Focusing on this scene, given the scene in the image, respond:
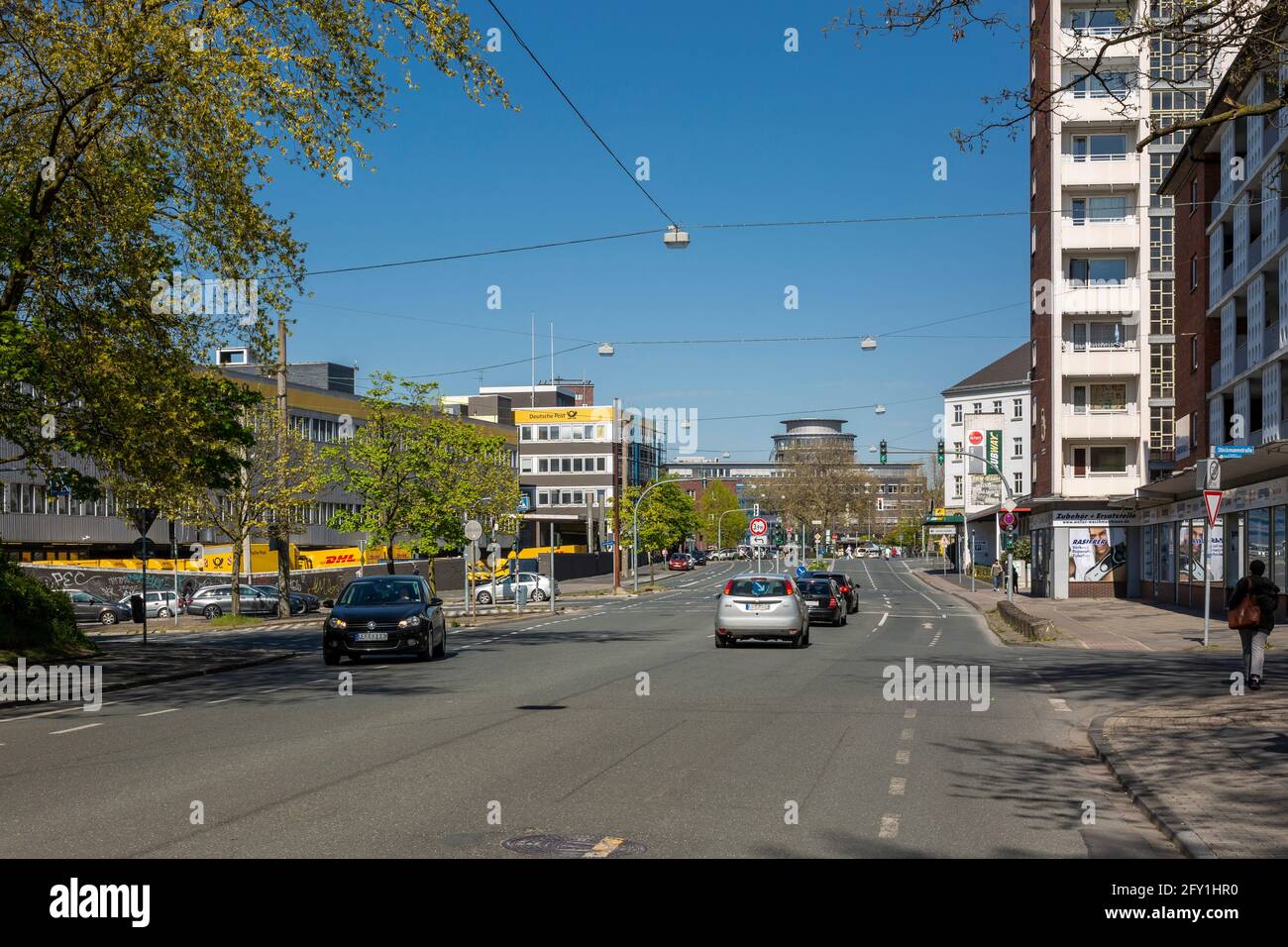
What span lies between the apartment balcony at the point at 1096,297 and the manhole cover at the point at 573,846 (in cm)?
5356

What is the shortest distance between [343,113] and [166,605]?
124ft

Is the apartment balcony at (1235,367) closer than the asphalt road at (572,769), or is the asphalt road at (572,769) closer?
the asphalt road at (572,769)

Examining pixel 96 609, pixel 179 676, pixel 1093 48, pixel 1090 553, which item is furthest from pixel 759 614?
pixel 1090 553

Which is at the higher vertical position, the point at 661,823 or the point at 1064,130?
the point at 1064,130

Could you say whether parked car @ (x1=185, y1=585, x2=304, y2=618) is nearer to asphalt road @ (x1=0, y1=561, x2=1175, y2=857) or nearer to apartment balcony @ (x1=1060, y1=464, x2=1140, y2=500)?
asphalt road @ (x1=0, y1=561, x2=1175, y2=857)

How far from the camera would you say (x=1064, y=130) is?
55.7 meters

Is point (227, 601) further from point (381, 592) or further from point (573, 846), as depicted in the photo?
point (573, 846)

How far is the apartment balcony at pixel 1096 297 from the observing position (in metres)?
57.1

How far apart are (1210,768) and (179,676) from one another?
50.9 ft

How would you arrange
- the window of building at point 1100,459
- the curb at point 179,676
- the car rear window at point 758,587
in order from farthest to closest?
the window of building at point 1100,459
the car rear window at point 758,587
the curb at point 179,676

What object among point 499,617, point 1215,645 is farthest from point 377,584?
point 499,617

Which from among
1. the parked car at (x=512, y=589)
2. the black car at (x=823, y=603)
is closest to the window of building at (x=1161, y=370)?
the parked car at (x=512, y=589)

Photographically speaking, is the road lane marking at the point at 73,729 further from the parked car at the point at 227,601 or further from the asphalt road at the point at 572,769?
the parked car at the point at 227,601
